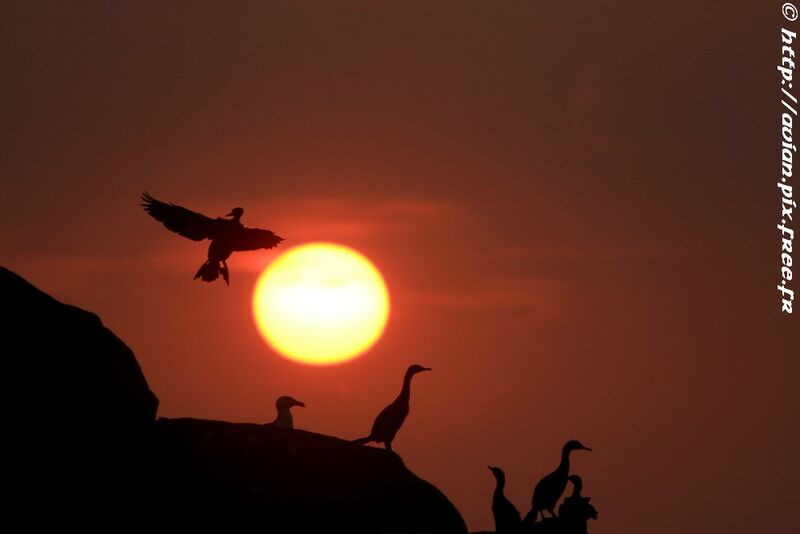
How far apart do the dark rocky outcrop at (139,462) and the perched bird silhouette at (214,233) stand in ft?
26.7

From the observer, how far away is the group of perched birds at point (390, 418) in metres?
24.3

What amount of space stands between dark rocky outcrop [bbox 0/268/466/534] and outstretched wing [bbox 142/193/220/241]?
321 inches

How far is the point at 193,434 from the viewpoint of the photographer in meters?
23.1

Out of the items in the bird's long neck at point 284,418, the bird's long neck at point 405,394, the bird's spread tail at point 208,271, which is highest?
the bird's spread tail at point 208,271

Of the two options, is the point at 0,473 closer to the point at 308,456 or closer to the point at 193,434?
the point at 193,434

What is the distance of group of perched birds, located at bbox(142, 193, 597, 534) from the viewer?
24.3 metres

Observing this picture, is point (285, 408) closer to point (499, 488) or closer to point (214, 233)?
point (214, 233)

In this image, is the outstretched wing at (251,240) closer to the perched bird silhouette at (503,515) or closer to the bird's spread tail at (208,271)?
the bird's spread tail at (208,271)

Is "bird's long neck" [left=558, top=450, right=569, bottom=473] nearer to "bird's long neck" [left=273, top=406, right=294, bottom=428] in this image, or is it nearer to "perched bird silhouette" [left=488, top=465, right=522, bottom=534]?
"perched bird silhouette" [left=488, top=465, right=522, bottom=534]

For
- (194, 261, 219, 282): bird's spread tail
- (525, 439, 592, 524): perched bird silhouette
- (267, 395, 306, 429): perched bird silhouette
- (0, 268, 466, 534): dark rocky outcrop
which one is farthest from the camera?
(267, 395, 306, 429): perched bird silhouette

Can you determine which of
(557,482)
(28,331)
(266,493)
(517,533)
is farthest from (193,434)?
(557,482)

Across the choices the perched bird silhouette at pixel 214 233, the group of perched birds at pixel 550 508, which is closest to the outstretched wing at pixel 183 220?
the perched bird silhouette at pixel 214 233

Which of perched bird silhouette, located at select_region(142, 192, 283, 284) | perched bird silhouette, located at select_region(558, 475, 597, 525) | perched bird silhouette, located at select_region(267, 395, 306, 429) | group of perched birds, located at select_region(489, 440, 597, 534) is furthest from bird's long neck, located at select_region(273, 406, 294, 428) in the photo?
perched bird silhouette, located at select_region(558, 475, 597, 525)

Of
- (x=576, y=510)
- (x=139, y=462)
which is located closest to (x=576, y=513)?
(x=576, y=510)
